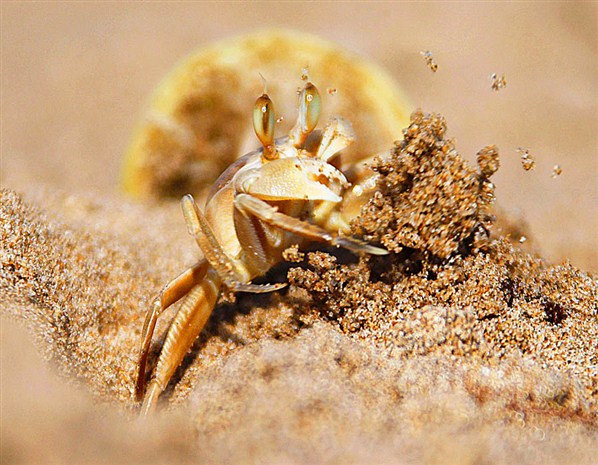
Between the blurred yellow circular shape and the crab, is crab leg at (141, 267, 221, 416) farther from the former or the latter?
the blurred yellow circular shape

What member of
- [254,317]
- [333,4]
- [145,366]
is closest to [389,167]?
[254,317]

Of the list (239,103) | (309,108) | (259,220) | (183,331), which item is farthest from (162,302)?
(239,103)

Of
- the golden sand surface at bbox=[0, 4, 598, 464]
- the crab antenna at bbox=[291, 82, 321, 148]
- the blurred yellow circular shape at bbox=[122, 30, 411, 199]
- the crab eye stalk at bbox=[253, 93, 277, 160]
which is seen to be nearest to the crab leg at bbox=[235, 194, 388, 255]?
the golden sand surface at bbox=[0, 4, 598, 464]

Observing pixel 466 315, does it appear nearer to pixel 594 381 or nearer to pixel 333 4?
pixel 594 381

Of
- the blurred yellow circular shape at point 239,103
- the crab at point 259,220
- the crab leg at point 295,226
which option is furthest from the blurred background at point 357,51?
the crab leg at point 295,226

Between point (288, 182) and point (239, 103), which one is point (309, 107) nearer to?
point (288, 182)

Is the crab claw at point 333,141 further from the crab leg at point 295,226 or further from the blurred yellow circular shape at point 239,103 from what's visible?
the blurred yellow circular shape at point 239,103

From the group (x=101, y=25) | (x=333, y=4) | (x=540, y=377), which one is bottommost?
(x=540, y=377)
